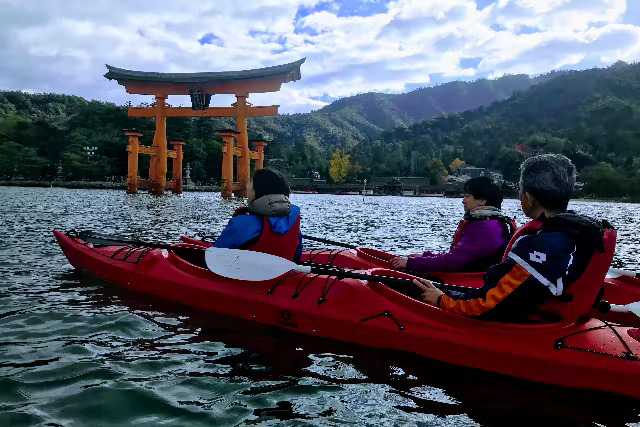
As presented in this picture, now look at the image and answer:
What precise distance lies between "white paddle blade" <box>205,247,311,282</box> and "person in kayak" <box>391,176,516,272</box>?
1.67 m

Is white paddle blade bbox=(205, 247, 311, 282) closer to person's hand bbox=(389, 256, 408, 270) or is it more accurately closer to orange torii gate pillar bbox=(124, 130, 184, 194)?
person's hand bbox=(389, 256, 408, 270)

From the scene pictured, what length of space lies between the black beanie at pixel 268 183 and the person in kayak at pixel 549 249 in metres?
2.27

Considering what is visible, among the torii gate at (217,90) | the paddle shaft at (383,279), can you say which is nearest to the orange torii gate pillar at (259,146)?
the torii gate at (217,90)

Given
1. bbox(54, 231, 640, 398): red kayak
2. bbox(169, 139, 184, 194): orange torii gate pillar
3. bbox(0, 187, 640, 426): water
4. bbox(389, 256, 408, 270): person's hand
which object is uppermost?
bbox(169, 139, 184, 194): orange torii gate pillar

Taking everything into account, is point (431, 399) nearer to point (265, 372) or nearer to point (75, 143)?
point (265, 372)

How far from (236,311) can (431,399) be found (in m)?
2.47

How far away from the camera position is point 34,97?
395 ft

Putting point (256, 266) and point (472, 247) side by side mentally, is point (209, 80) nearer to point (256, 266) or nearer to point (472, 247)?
point (256, 266)

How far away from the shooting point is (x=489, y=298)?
3.65 meters

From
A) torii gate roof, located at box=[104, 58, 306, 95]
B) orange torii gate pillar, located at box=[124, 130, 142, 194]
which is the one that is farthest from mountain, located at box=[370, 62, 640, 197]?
orange torii gate pillar, located at box=[124, 130, 142, 194]

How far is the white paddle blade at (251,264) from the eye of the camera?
4.97 meters

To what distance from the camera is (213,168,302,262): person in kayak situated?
499cm

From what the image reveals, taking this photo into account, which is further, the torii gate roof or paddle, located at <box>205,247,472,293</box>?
the torii gate roof

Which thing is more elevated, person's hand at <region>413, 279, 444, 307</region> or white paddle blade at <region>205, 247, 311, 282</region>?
white paddle blade at <region>205, 247, 311, 282</region>
